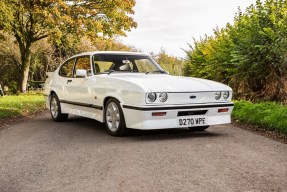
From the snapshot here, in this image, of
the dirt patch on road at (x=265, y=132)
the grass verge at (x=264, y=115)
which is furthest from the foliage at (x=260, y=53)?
the dirt patch on road at (x=265, y=132)

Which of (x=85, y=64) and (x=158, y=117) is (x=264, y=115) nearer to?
(x=158, y=117)

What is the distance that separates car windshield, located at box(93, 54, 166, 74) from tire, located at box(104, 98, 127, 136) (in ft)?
3.24

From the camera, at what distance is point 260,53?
11.7 m

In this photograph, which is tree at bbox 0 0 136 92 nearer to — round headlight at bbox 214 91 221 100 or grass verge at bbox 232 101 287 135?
grass verge at bbox 232 101 287 135

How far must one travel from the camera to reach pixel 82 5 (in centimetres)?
2484

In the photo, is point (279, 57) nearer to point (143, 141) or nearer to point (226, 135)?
point (226, 135)

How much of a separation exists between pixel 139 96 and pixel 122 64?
2039 millimetres

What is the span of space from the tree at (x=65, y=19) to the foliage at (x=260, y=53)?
11.2 metres

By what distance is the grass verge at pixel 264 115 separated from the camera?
26.5ft

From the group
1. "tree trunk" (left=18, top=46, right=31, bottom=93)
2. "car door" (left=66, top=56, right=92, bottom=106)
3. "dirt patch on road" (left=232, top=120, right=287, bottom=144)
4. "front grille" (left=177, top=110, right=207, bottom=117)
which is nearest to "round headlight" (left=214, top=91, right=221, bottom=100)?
Result: "front grille" (left=177, top=110, right=207, bottom=117)

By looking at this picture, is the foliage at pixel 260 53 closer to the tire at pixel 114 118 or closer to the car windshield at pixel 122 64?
the car windshield at pixel 122 64

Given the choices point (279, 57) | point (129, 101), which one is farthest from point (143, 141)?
point (279, 57)

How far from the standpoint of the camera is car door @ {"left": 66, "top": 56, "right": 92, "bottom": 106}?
8359 millimetres

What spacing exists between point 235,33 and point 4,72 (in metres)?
25.7
